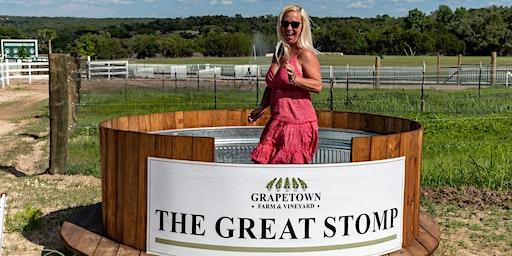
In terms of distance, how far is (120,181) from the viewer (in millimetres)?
5020

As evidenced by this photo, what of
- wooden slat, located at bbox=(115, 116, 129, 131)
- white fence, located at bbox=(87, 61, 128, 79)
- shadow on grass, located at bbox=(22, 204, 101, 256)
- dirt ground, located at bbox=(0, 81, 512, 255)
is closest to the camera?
wooden slat, located at bbox=(115, 116, 129, 131)

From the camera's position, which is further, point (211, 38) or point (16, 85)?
point (211, 38)

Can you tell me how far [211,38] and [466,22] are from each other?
36822 millimetres

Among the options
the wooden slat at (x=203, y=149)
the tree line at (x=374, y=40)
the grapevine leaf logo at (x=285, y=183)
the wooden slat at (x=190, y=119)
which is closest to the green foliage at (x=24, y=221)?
the wooden slat at (x=190, y=119)

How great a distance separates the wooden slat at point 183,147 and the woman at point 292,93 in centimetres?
67

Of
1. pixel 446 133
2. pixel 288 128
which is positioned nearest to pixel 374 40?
pixel 446 133

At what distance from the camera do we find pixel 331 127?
23.0ft

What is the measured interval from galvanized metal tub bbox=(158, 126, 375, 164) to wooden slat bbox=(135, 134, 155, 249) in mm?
1743

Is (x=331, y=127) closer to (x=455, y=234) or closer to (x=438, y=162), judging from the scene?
(x=455, y=234)

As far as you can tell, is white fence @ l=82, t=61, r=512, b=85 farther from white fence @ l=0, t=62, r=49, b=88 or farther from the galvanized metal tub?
the galvanized metal tub

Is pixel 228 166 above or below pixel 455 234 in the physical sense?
above

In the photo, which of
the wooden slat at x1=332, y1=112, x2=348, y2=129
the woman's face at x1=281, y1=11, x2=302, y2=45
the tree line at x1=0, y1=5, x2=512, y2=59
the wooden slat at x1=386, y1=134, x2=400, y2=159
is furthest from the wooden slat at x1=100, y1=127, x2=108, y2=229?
the tree line at x1=0, y1=5, x2=512, y2=59

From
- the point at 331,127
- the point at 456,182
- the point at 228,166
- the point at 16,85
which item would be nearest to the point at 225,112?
the point at 331,127

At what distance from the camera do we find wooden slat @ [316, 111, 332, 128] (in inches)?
277
